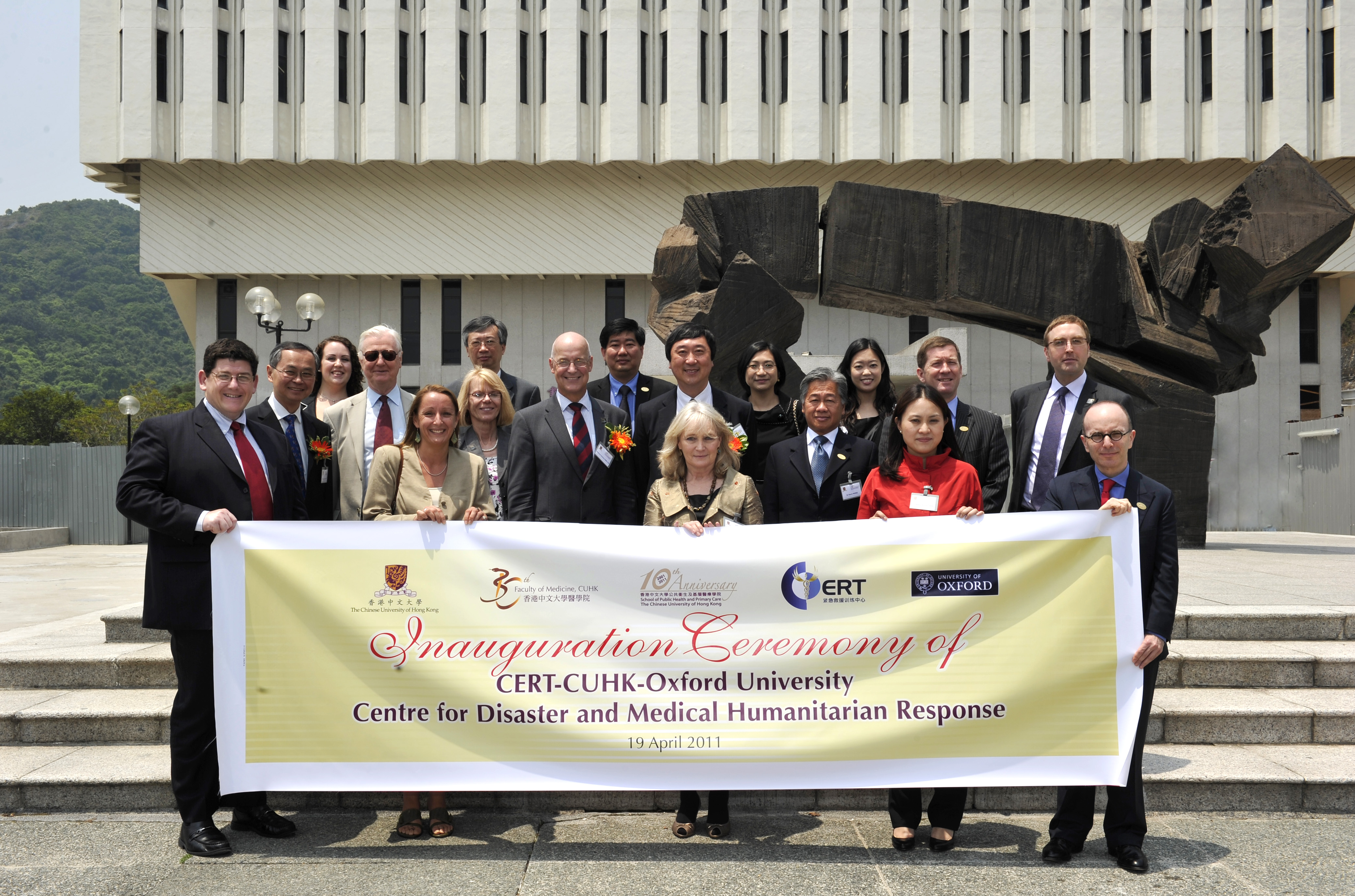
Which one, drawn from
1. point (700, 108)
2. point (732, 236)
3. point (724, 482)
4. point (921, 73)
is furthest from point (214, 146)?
point (724, 482)

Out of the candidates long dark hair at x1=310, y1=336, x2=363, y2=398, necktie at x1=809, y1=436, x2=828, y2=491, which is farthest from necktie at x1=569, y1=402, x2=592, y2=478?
long dark hair at x1=310, y1=336, x2=363, y2=398

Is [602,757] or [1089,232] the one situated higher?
[1089,232]

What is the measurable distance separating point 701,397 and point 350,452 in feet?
5.85

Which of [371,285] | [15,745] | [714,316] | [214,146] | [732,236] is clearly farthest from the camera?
[371,285]

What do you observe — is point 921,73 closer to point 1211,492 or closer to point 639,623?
point 1211,492

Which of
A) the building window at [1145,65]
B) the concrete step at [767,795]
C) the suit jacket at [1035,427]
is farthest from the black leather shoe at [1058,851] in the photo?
the building window at [1145,65]

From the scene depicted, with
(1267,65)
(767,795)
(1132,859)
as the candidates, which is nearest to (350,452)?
(767,795)

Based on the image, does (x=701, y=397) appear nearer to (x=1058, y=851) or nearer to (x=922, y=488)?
(x=922, y=488)

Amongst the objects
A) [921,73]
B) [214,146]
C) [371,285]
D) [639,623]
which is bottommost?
[639,623]

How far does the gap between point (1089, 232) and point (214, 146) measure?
2066cm

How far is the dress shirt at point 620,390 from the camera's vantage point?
5578 millimetres

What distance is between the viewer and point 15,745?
4.89 m

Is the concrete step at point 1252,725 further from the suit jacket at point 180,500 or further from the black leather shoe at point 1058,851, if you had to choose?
the suit jacket at point 180,500

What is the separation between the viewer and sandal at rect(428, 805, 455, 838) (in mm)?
4055
